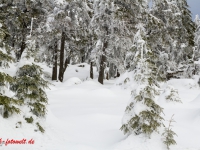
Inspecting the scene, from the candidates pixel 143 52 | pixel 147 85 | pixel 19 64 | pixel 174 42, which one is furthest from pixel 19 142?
pixel 174 42

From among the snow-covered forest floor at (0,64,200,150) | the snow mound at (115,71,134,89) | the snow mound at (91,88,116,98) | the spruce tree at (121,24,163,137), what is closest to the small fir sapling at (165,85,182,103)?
the snow-covered forest floor at (0,64,200,150)

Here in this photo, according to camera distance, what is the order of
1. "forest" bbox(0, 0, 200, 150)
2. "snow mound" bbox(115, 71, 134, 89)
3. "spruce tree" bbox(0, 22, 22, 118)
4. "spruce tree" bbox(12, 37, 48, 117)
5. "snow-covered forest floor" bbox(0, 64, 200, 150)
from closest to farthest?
"spruce tree" bbox(0, 22, 22, 118) → "snow-covered forest floor" bbox(0, 64, 200, 150) → "forest" bbox(0, 0, 200, 150) → "spruce tree" bbox(12, 37, 48, 117) → "snow mound" bbox(115, 71, 134, 89)

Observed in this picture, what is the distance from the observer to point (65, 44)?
23.1 metres

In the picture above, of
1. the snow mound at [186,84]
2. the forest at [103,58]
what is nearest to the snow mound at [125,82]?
the forest at [103,58]

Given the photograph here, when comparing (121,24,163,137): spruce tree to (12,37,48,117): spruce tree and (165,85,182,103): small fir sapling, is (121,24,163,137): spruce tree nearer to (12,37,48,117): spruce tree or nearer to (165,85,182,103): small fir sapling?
(12,37,48,117): spruce tree

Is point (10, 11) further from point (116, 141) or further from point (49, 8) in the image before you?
point (116, 141)

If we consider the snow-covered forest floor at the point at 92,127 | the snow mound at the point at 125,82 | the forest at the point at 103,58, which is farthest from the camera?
the snow mound at the point at 125,82

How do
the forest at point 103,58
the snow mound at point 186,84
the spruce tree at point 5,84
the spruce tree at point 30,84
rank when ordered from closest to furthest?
the spruce tree at point 5,84 < the forest at point 103,58 < the spruce tree at point 30,84 < the snow mound at point 186,84

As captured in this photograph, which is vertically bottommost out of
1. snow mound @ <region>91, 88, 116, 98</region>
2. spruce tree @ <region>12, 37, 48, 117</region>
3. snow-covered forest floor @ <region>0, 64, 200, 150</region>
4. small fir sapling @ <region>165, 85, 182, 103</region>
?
snow-covered forest floor @ <region>0, 64, 200, 150</region>

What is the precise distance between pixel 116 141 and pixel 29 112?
3061 mm

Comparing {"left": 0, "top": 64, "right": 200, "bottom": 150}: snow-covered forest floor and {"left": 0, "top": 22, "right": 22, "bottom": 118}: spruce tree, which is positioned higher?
{"left": 0, "top": 22, "right": 22, "bottom": 118}: spruce tree

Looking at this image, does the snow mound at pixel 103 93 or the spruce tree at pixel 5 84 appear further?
the snow mound at pixel 103 93

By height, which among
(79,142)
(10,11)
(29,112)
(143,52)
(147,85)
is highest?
(10,11)

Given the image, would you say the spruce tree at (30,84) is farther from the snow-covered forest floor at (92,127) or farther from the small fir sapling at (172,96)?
the small fir sapling at (172,96)
